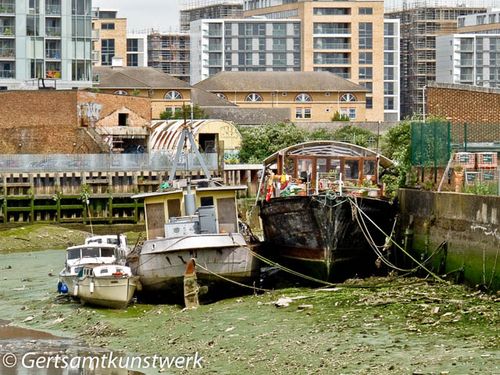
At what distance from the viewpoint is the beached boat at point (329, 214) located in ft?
122

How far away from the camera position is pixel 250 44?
576 feet

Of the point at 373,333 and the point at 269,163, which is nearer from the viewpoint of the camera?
the point at 373,333

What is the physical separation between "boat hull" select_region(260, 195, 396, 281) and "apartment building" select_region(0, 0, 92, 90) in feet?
229

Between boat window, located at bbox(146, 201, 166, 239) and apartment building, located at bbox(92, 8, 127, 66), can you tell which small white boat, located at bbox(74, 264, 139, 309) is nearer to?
boat window, located at bbox(146, 201, 166, 239)

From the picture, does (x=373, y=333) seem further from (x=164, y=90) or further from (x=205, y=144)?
(x=164, y=90)

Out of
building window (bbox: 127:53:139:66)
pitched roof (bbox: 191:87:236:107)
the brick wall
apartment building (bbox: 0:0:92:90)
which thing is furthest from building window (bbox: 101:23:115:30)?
the brick wall

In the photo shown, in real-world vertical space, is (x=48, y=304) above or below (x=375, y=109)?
below

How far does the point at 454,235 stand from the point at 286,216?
18.7 ft

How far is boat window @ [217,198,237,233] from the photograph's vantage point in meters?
38.1

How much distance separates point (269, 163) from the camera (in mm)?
44219

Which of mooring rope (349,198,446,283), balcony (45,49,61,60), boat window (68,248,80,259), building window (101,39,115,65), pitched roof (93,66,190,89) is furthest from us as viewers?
building window (101,39,115,65)

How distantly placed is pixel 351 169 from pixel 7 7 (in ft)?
234

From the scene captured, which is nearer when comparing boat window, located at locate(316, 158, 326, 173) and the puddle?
the puddle

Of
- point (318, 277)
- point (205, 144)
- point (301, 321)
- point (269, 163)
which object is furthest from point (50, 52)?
point (301, 321)
